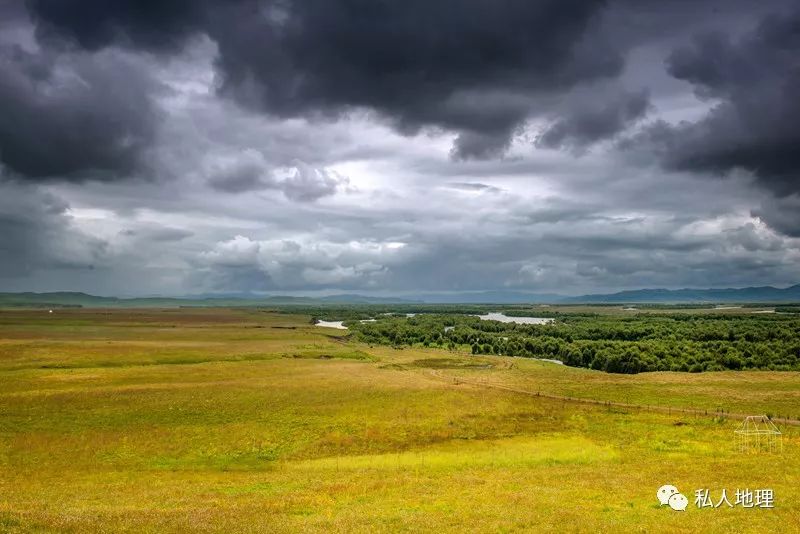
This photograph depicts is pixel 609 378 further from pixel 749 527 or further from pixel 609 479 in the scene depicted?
pixel 749 527

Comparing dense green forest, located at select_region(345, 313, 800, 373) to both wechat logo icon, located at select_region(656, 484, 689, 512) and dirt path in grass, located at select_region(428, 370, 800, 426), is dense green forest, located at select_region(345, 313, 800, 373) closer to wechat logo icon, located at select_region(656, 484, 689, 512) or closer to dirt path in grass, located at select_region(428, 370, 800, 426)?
dirt path in grass, located at select_region(428, 370, 800, 426)

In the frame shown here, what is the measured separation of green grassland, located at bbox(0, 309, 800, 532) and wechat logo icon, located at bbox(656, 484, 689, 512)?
0.48m

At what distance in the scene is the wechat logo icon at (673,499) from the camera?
2923 cm

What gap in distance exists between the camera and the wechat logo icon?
29234 millimetres

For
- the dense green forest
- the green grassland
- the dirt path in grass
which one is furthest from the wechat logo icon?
the dense green forest

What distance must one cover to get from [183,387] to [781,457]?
74463 millimetres

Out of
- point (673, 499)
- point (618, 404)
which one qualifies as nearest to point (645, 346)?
point (618, 404)

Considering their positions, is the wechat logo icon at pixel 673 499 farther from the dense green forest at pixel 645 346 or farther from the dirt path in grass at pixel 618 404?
the dense green forest at pixel 645 346

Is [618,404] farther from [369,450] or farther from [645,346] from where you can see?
[645,346]

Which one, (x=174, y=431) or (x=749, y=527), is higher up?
(x=749, y=527)

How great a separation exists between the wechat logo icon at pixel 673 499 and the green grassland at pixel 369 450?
0.48m

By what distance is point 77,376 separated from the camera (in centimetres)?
8975

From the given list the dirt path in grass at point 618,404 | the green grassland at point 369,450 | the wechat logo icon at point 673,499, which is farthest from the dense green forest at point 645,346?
the wechat logo icon at point 673,499

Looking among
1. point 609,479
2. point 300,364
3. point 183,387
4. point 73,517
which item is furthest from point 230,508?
point 300,364
